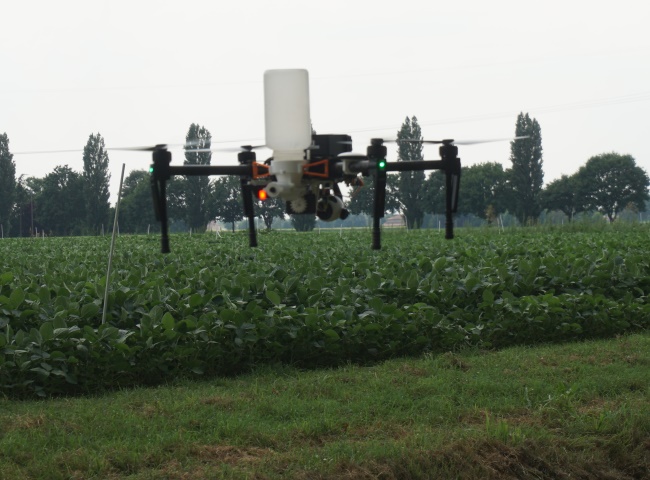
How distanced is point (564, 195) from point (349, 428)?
26.8 metres

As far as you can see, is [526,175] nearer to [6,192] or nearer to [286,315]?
[286,315]

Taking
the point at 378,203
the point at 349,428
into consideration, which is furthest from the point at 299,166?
the point at 349,428

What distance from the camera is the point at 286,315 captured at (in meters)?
10.9

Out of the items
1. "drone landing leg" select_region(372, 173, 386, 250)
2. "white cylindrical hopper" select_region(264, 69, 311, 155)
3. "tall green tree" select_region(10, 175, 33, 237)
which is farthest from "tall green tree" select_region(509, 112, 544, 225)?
"tall green tree" select_region(10, 175, 33, 237)

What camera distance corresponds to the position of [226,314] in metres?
10.4

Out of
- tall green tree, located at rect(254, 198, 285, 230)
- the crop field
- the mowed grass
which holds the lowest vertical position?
the mowed grass

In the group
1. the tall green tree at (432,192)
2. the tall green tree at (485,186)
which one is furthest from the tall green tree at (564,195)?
the tall green tree at (432,192)

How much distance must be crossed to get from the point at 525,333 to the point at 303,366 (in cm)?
365

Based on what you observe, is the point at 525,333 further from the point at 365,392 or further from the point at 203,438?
the point at 203,438

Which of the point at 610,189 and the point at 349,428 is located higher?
the point at 610,189

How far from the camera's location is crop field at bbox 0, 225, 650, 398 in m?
9.58

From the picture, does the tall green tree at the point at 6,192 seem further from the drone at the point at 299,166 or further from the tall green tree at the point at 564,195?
the drone at the point at 299,166

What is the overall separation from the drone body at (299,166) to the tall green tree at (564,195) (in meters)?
24.4

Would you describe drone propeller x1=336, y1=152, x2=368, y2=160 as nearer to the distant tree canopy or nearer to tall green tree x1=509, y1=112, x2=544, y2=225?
tall green tree x1=509, y1=112, x2=544, y2=225
